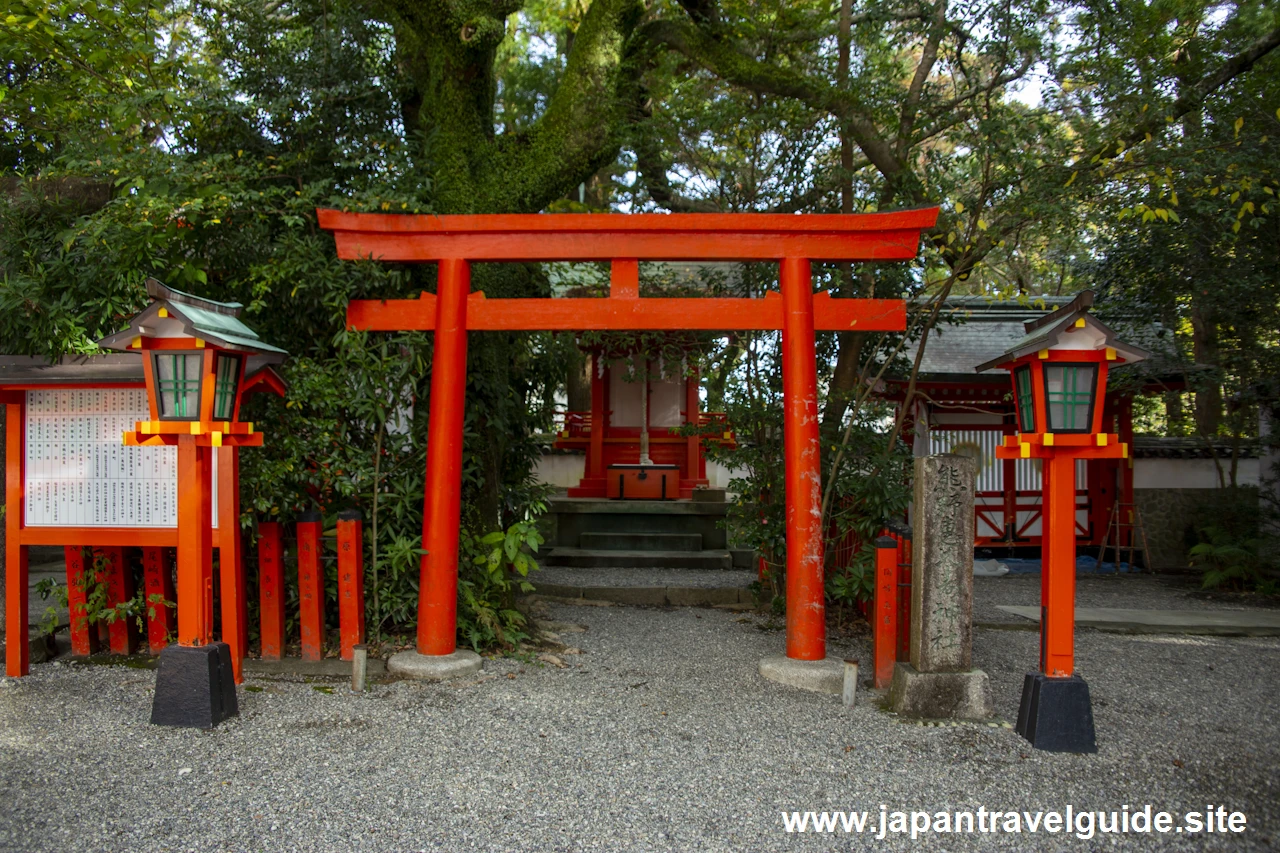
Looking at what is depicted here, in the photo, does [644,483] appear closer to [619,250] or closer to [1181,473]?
[619,250]

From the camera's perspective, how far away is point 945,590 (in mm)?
4805

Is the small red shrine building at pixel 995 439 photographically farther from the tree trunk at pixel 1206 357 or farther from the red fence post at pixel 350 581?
the red fence post at pixel 350 581

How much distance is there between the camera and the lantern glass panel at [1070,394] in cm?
463

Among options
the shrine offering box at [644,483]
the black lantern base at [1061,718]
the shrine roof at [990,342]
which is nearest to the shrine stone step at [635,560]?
the shrine offering box at [644,483]

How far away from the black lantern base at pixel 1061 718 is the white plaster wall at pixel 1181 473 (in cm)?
858

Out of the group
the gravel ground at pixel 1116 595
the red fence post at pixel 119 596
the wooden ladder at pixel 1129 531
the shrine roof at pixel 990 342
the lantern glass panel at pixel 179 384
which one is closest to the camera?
the lantern glass panel at pixel 179 384

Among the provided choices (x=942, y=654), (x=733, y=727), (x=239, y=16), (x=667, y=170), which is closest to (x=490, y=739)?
(x=733, y=727)

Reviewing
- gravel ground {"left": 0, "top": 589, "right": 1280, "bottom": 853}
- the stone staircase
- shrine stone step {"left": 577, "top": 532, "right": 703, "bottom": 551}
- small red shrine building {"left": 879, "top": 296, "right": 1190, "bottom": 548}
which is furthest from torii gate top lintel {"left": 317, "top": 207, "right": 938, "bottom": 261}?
shrine stone step {"left": 577, "top": 532, "right": 703, "bottom": 551}

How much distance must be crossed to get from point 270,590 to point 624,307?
3.10 m

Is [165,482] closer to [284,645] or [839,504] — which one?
[284,645]

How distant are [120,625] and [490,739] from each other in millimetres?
3220

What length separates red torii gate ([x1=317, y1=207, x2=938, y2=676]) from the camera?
5727 millimetres

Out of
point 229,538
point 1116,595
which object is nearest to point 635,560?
point 1116,595

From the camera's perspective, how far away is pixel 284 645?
19.2 feet
